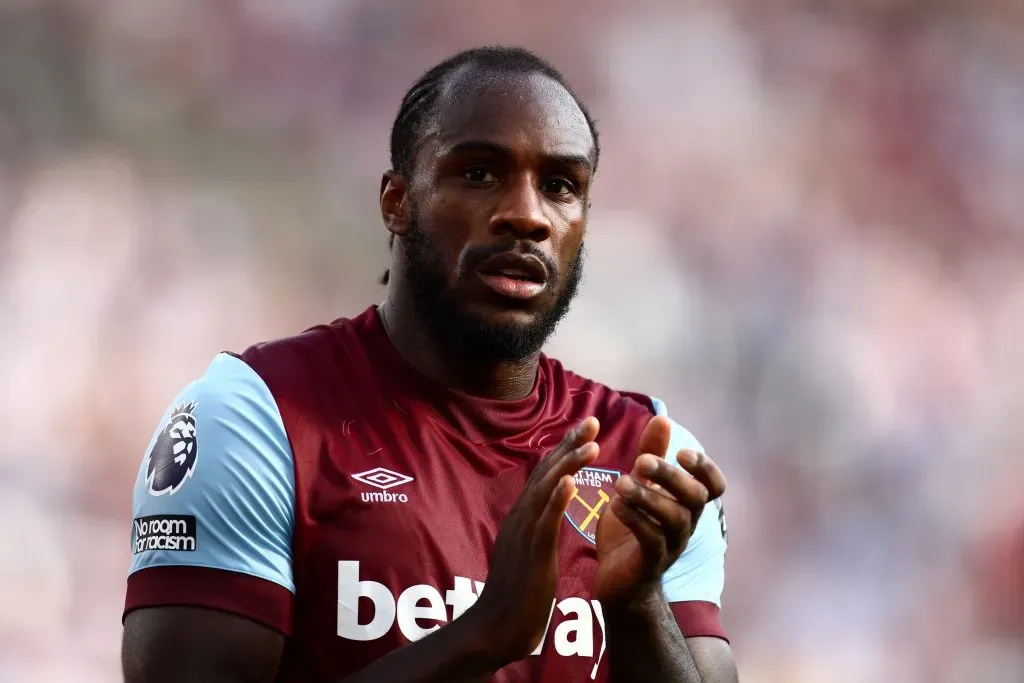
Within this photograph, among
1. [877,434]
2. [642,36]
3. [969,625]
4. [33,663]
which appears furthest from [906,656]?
[33,663]

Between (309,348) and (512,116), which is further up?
(512,116)

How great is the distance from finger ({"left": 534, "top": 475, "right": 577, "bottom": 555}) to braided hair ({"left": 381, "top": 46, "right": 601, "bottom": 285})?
94 centimetres

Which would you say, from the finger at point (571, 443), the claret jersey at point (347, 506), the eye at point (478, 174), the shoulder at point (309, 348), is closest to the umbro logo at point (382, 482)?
the claret jersey at point (347, 506)

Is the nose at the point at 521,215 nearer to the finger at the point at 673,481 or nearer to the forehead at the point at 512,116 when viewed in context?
the forehead at the point at 512,116

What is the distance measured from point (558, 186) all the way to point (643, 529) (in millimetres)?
813

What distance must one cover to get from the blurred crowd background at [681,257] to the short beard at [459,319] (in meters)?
3.36

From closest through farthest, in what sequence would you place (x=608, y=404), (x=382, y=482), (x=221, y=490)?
(x=221, y=490) → (x=382, y=482) → (x=608, y=404)

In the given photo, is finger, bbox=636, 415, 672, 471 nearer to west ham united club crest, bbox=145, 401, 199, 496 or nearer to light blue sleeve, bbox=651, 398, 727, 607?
light blue sleeve, bbox=651, 398, 727, 607

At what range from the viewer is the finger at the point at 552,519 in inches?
79.8

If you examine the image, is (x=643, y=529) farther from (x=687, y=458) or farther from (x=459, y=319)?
(x=459, y=319)

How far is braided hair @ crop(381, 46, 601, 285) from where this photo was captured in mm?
2697

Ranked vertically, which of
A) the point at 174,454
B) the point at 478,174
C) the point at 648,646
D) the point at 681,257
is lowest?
the point at 648,646

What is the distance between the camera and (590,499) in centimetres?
263

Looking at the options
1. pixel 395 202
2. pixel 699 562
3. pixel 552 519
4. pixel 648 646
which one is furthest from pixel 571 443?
pixel 395 202
